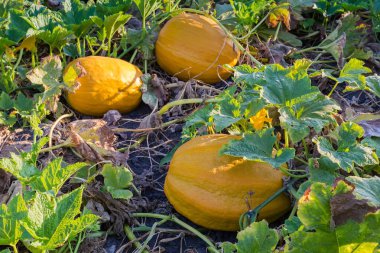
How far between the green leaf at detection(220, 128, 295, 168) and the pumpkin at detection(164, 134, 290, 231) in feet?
0.57

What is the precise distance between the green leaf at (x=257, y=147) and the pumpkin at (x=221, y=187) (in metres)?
0.17

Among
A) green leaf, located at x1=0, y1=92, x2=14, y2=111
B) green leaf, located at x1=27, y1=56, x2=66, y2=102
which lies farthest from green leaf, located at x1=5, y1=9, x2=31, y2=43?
green leaf, located at x1=0, y1=92, x2=14, y2=111

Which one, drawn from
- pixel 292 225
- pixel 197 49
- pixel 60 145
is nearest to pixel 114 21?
pixel 197 49

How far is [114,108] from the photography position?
9.03 feet

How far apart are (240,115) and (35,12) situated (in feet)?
4.45

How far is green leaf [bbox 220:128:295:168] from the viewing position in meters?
1.75

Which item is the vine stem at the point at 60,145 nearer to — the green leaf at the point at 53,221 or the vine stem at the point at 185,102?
the vine stem at the point at 185,102

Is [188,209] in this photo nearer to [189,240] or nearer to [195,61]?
[189,240]

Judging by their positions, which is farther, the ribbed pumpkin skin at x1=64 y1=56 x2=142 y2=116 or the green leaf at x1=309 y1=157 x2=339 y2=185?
the ribbed pumpkin skin at x1=64 y1=56 x2=142 y2=116

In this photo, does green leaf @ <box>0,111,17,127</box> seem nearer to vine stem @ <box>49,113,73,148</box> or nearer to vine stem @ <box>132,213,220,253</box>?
vine stem @ <box>49,113,73,148</box>

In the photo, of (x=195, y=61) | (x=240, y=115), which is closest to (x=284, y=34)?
(x=195, y=61)

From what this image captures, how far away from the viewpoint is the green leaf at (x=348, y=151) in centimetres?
168

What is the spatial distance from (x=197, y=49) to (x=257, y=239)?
1603 mm

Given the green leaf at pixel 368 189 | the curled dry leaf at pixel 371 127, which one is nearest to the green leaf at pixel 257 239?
the green leaf at pixel 368 189
